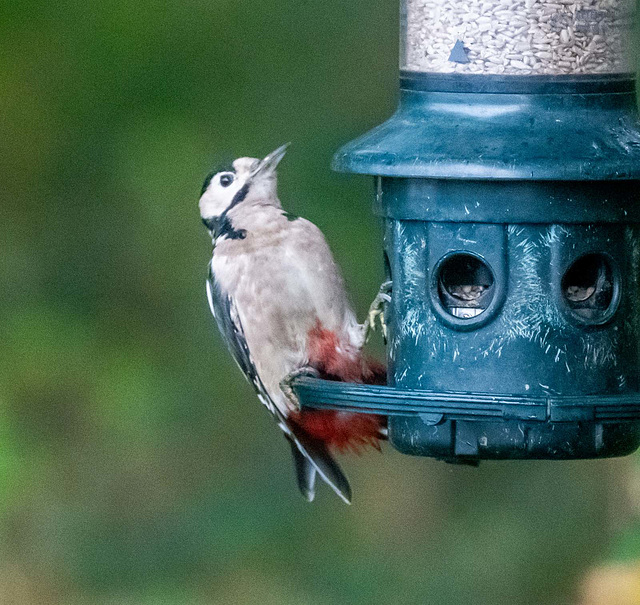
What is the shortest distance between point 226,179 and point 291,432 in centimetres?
94

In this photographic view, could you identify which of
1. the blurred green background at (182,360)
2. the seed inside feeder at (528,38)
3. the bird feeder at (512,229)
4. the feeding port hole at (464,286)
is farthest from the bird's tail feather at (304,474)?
the blurred green background at (182,360)

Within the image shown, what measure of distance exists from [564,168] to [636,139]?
28 cm

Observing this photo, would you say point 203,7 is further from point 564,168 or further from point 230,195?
point 564,168

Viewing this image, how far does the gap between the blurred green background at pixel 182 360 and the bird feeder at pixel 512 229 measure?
2587mm

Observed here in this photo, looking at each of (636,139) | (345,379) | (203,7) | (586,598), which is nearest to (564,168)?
(636,139)

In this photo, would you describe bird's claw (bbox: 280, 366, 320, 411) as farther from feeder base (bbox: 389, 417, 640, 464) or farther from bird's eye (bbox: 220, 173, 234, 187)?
bird's eye (bbox: 220, 173, 234, 187)

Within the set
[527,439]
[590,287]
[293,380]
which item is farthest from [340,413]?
[590,287]

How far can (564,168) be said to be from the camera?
3701mm

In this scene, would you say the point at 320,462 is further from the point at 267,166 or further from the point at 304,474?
the point at 267,166

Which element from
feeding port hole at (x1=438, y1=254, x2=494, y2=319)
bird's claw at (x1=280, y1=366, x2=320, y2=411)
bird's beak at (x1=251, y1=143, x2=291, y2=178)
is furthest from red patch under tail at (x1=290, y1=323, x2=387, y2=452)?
bird's beak at (x1=251, y1=143, x2=291, y2=178)

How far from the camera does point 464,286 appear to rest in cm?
417

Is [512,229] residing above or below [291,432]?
above

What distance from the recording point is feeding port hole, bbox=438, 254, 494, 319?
4.09 meters

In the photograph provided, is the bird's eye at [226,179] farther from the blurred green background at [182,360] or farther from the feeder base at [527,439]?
the blurred green background at [182,360]
